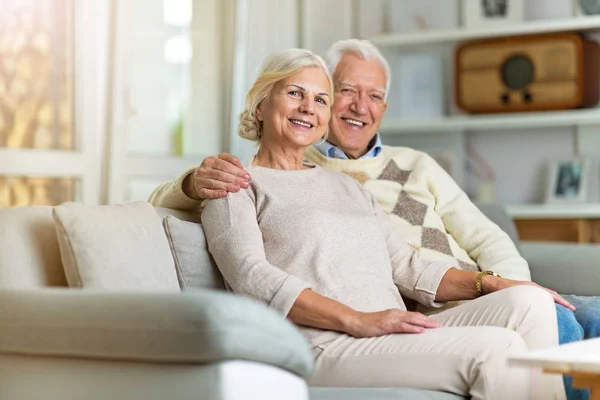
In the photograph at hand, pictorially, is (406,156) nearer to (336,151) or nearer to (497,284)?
(336,151)

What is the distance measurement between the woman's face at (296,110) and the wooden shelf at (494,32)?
2508 millimetres

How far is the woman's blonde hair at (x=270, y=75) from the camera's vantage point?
2350 millimetres

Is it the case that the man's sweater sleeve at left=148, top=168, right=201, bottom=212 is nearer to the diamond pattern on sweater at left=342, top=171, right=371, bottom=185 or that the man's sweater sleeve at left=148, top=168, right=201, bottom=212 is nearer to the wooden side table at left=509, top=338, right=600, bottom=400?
the diamond pattern on sweater at left=342, top=171, right=371, bottom=185

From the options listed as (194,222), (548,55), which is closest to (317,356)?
(194,222)

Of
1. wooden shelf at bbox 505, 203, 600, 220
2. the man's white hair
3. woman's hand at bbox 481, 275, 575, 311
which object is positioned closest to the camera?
woman's hand at bbox 481, 275, 575, 311

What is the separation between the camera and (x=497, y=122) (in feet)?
15.4

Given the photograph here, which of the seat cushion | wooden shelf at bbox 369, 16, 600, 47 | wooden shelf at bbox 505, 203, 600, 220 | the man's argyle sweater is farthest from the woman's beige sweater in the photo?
wooden shelf at bbox 369, 16, 600, 47

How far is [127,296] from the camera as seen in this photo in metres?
1.48

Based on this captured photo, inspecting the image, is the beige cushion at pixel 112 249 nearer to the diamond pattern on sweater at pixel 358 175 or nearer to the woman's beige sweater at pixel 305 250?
the woman's beige sweater at pixel 305 250

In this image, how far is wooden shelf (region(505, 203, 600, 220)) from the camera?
175 inches

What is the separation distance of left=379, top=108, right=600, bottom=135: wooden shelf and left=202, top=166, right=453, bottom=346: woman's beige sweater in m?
2.47

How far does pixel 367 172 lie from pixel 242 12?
2193 mm

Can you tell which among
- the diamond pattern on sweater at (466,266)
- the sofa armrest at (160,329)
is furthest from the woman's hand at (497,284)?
the sofa armrest at (160,329)

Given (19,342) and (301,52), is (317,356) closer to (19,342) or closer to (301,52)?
(19,342)
